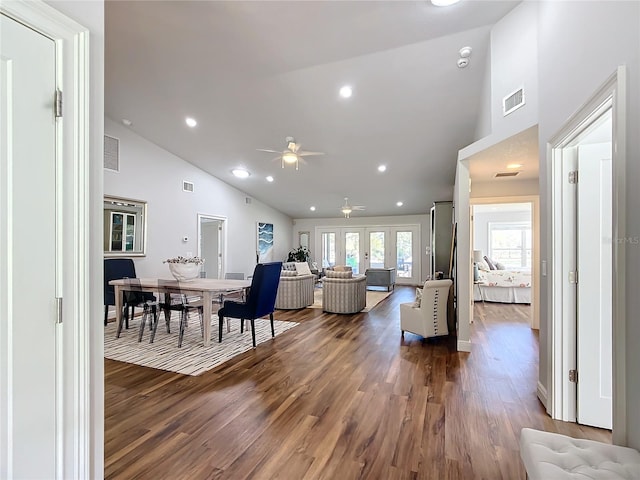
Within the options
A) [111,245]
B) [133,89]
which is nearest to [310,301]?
[111,245]

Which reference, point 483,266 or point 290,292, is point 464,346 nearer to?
point 290,292

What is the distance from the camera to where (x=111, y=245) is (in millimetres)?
5469

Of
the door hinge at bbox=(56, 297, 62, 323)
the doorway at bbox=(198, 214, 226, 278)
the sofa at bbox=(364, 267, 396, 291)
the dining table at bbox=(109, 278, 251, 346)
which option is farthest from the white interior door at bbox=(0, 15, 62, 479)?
the sofa at bbox=(364, 267, 396, 291)

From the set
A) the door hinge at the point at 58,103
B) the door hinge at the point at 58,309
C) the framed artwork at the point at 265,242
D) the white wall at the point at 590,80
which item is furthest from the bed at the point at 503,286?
the door hinge at the point at 58,103

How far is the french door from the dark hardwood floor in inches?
268

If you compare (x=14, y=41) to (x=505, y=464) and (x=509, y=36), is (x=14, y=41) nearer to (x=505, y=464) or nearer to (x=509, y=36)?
(x=505, y=464)

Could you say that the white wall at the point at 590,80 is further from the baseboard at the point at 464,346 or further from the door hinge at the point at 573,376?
the baseboard at the point at 464,346

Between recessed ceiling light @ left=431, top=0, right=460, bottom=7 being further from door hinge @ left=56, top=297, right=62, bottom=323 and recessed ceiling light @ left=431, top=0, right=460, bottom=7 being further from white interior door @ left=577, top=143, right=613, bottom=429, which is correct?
door hinge @ left=56, top=297, right=62, bottom=323

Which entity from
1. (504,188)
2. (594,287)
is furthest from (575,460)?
(504,188)

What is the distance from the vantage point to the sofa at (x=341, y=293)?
602cm

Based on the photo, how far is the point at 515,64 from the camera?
3084mm

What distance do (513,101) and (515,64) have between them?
1.18 ft

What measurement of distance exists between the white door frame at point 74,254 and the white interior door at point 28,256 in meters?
0.02

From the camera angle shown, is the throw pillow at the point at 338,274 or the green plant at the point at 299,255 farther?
the green plant at the point at 299,255
